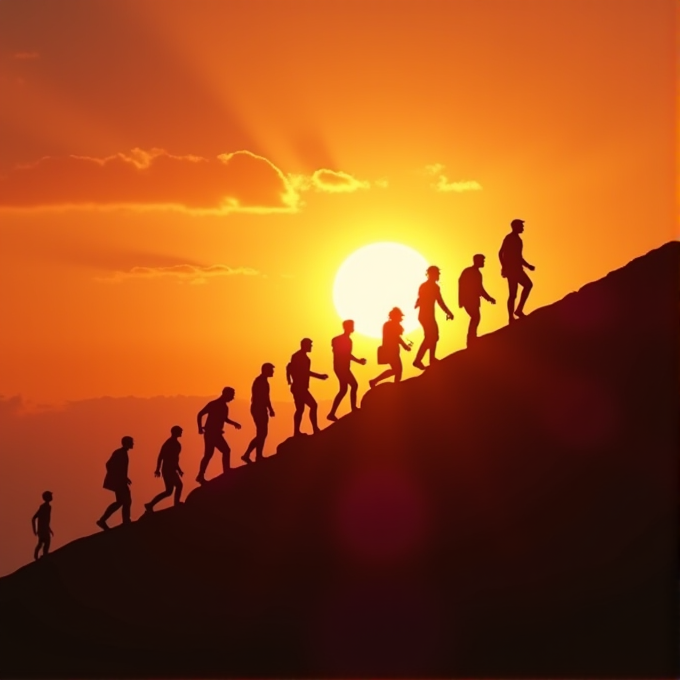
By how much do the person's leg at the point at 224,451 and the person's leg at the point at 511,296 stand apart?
8.32 metres

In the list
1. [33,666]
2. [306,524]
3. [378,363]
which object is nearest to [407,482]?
[306,524]

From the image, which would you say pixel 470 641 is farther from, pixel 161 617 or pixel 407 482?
pixel 161 617

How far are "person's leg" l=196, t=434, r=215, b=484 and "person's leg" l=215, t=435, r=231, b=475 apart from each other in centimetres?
15

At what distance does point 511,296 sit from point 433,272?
239 cm

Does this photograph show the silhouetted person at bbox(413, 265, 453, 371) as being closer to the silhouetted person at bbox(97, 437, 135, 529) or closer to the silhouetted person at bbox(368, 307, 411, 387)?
the silhouetted person at bbox(368, 307, 411, 387)

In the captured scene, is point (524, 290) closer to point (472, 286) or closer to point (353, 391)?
point (472, 286)

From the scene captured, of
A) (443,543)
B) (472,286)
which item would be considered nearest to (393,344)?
(472,286)

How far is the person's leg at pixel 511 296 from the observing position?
33.3 m

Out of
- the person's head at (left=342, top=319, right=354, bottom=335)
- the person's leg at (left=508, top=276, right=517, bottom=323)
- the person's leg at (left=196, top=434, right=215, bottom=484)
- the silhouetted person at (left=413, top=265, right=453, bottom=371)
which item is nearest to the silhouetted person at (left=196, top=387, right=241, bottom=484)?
the person's leg at (left=196, top=434, right=215, bottom=484)

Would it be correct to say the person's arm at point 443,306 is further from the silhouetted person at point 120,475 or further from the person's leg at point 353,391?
the silhouetted person at point 120,475

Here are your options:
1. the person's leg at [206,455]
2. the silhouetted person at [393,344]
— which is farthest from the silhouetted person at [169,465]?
the silhouetted person at [393,344]

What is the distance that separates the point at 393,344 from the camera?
109ft

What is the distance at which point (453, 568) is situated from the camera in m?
26.7

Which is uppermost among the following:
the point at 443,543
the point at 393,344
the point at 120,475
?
the point at 393,344
